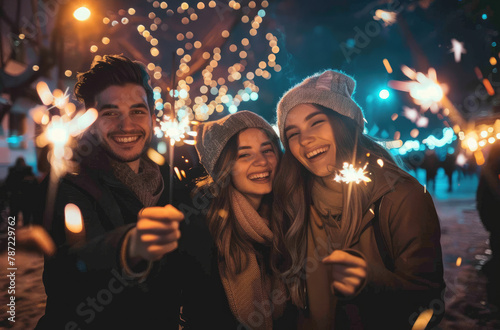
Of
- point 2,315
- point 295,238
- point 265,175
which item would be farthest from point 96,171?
point 2,315

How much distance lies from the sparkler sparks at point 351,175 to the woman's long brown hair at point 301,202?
0.04 m

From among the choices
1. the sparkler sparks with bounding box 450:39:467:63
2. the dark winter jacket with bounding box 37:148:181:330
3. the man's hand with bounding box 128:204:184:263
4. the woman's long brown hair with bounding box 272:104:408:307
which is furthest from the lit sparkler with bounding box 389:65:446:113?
the man's hand with bounding box 128:204:184:263

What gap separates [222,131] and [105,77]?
3.12 feet

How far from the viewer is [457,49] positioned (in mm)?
12602

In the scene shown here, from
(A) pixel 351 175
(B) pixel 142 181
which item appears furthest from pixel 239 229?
(A) pixel 351 175

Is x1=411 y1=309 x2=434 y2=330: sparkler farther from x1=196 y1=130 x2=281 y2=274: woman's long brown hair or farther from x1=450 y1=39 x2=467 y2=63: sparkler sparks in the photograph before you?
x1=450 y1=39 x2=467 y2=63: sparkler sparks

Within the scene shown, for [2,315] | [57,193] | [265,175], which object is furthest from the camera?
[2,315]

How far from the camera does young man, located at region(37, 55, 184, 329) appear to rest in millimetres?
1616

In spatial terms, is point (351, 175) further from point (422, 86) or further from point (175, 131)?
point (422, 86)

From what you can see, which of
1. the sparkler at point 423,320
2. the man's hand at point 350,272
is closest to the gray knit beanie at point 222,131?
the man's hand at point 350,272

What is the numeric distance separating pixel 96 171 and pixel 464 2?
1181 cm

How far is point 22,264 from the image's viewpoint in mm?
6215

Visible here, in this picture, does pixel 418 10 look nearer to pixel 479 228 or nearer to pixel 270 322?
pixel 479 228

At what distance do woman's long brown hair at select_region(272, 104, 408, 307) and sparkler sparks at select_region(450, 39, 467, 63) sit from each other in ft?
40.9
